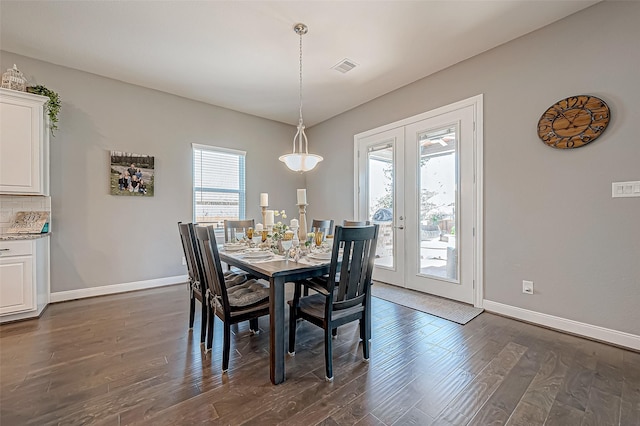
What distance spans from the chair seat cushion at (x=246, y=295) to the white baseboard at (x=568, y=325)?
2.55 m

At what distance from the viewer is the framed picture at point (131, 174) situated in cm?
376

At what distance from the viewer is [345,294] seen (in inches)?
76.8

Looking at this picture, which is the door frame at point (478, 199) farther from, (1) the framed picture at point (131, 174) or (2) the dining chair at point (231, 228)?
(1) the framed picture at point (131, 174)

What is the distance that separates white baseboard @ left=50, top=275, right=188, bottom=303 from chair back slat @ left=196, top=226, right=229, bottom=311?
2.52 metres

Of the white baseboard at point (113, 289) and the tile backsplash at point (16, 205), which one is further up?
the tile backsplash at point (16, 205)

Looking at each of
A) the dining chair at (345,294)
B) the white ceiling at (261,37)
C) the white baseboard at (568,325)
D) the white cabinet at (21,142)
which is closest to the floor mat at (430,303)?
the white baseboard at (568,325)

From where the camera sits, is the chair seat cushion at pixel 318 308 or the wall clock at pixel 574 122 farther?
the wall clock at pixel 574 122

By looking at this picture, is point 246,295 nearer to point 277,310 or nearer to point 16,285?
point 277,310

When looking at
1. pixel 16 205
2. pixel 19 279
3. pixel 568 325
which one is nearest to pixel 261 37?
pixel 16 205

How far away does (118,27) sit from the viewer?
270 centimetres

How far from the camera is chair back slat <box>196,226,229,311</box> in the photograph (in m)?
1.89

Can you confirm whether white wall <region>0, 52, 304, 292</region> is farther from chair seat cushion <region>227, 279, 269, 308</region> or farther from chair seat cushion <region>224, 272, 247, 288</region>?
chair seat cushion <region>227, 279, 269, 308</region>

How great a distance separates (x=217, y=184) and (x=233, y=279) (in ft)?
8.57

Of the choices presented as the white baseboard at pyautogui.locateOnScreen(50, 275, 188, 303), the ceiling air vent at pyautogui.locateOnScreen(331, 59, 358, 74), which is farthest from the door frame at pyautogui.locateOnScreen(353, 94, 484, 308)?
the white baseboard at pyautogui.locateOnScreen(50, 275, 188, 303)
